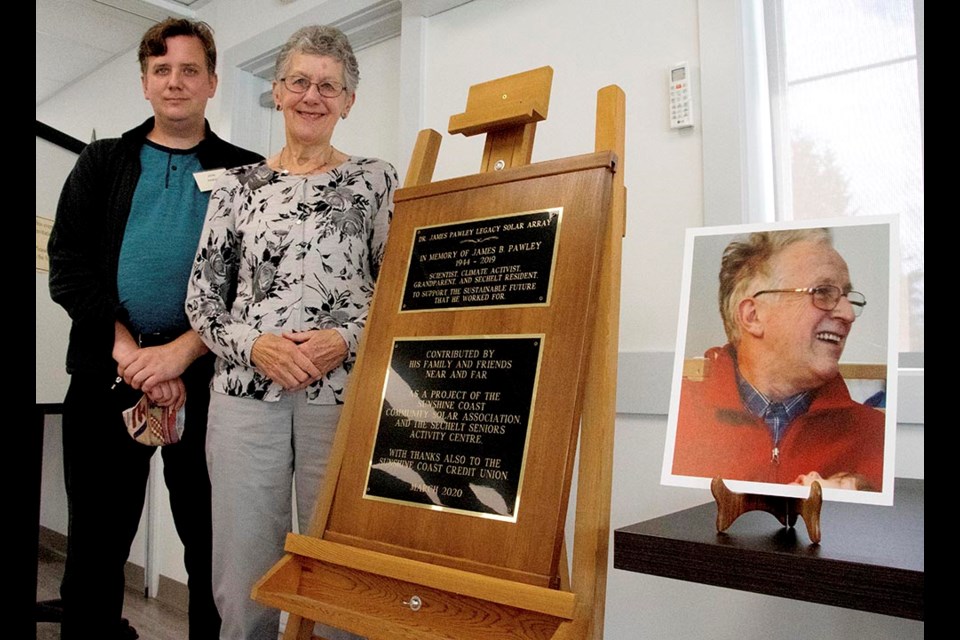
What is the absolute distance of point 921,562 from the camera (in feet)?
2.24

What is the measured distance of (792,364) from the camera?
85 centimetres

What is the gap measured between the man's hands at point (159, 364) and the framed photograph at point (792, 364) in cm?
111

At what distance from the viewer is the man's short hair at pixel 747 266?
34.9 inches

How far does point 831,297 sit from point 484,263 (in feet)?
1.77

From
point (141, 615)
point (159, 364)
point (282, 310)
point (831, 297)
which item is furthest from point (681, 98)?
point (141, 615)

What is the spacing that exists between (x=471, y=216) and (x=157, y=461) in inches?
88.4

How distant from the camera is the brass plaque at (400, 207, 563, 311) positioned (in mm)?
1105

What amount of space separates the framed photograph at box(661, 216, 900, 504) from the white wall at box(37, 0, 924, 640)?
618 mm

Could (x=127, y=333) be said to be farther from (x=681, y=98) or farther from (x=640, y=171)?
(x=681, y=98)

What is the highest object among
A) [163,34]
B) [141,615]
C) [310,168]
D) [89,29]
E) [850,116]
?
[89,29]

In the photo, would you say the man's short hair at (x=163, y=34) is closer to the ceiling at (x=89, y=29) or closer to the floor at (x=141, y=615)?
the ceiling at (x=89, y=29)

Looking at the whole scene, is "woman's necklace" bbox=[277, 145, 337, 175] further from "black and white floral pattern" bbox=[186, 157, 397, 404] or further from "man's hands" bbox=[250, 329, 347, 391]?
"man's hands" bbox=[250, 329, 347, 391]

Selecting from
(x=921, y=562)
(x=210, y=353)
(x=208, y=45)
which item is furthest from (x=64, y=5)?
(x=921, y=562)
